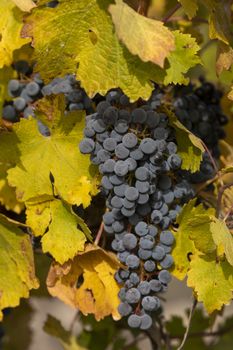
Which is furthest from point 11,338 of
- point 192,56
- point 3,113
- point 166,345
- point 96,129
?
point 192,56

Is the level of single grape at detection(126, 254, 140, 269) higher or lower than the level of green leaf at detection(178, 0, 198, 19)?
lower

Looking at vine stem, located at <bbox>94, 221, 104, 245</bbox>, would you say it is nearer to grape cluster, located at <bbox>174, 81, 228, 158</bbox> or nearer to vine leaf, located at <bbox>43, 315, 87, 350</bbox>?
grape cluster, located at <bbox>174, 81, 228, 158</bbox>

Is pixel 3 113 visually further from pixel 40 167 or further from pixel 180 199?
pixel 180 199

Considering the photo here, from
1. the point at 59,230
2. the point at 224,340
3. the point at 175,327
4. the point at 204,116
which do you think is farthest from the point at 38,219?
the point at 224,340

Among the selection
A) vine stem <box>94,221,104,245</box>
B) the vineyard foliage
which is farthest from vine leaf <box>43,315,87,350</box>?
vine stem <box>94,221,104,245</box>

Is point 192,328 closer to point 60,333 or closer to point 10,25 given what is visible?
point 60,333
